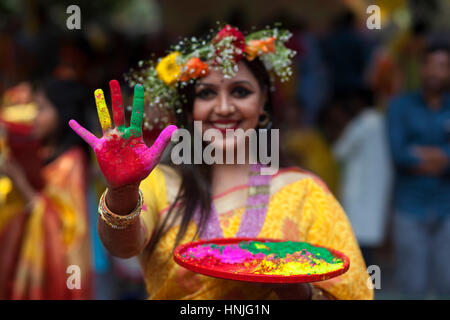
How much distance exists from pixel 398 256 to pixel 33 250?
8.74ft

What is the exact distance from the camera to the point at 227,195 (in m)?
2.35

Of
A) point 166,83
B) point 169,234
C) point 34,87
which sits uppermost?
point 34,87

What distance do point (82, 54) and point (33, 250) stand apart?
2.39 metres

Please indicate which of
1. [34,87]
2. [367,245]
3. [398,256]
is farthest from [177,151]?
[367,245]

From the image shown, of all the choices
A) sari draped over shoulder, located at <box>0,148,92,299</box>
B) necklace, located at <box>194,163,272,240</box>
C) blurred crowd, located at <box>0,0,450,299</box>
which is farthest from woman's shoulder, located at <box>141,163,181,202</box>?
sari draped over shoulder, located at <box>0,148,92,299</box>

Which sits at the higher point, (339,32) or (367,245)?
(339,32)

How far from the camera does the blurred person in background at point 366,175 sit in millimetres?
5305

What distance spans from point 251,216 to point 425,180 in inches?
105

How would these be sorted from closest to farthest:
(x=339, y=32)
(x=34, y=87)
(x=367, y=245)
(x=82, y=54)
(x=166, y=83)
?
1. (x=166, y=83)
2. (x=34, y=87)
3. (x=367, y=245)
4. (x=82, y=54)
5. (x=339, y=32)

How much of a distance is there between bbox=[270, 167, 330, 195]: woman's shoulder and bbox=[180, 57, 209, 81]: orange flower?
0.49 m

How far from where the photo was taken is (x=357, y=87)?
6074 millimetres

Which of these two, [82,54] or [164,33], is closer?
[82,54]
